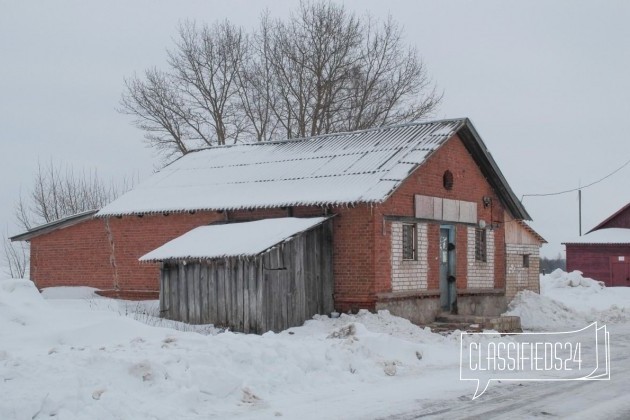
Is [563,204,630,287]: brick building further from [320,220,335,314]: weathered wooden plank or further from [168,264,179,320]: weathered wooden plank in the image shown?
[168,264,179,320]: weathered wooden plank

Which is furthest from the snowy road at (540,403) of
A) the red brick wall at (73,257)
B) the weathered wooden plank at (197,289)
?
the red brick wall at (73,257)

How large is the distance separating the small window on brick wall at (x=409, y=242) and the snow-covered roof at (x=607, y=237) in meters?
25.1

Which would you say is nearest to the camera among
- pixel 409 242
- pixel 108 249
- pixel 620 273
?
pixel 409 242

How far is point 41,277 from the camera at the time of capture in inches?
934

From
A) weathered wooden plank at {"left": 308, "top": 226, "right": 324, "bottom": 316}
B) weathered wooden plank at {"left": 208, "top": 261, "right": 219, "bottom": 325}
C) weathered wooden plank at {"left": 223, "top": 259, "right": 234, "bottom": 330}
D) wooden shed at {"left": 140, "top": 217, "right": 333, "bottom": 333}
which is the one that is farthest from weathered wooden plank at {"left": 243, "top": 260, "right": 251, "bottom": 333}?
weathered wooden plank at {"left": 308, "top": 226, "right": 324, "bottom": 316}

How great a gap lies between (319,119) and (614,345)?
22.0 meters

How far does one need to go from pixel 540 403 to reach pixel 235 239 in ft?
29.7

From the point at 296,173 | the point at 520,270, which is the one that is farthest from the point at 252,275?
the point at 520,270

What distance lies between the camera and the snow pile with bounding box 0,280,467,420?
26.3ft

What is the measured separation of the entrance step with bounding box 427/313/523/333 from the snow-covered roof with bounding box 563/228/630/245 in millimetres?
24480

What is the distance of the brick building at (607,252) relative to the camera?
40562mm

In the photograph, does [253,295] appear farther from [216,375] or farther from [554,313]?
[554,313]

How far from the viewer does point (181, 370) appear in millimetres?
9281

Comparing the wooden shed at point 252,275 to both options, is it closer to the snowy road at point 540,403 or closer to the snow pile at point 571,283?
the snowy road at point 540,403
